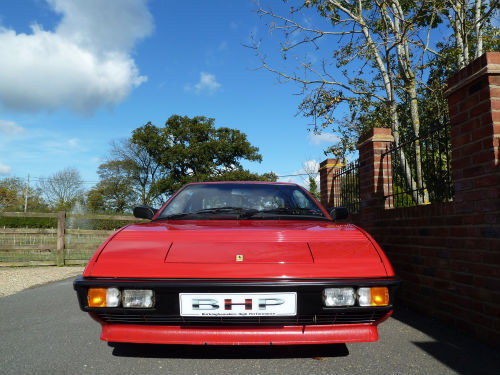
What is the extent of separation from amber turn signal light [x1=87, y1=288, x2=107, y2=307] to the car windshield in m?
0.95

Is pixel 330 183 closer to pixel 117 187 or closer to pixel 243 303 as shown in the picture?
pixel 243 303

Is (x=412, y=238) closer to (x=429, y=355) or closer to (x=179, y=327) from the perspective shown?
(x=429, y=355)

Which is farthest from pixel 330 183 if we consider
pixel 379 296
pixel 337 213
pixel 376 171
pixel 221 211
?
pixel 379 296

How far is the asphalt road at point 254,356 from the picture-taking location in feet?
7.48

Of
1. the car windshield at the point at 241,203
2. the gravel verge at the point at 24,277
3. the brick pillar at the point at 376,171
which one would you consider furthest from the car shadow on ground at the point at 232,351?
the gravel verge at the point at 24,277

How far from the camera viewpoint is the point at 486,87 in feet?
9.34

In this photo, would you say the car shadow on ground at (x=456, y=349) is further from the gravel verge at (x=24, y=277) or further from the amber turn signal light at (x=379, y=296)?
the gravel verge at (x=24, y=277)

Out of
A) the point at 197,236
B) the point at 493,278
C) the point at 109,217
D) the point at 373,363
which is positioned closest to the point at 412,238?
the point at 493,278

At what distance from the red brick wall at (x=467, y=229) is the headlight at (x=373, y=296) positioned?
115cm

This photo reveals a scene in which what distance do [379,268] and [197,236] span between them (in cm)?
109

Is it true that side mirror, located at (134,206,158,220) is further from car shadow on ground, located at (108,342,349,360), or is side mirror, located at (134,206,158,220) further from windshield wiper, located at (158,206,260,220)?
car shadow on ground, located at (108,342,349,360)

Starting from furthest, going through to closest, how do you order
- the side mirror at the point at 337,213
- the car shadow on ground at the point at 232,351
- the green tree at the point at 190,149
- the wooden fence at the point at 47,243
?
the green tree at the point at 190,149 < the wooden fence at the point at 47,243 < the side mirror at the point at 337,213 < the car shadow on ground at the point at 232,351

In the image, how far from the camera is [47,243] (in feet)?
31.9

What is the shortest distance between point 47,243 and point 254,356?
9.02 metres
